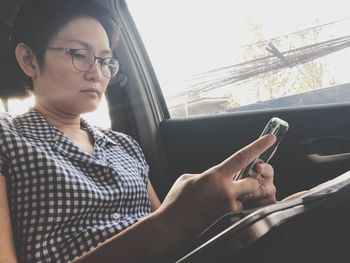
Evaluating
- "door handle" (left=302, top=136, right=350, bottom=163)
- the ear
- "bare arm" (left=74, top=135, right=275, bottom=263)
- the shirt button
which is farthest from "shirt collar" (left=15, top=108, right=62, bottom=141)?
"door handle" (left=302, top=136, right=350, bottom=163)

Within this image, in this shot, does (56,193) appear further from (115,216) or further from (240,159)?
(240,159)

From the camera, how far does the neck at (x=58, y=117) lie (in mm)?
1197

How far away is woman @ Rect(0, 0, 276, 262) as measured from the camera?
60cm

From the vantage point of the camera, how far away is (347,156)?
1247mm

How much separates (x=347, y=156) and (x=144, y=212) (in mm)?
720

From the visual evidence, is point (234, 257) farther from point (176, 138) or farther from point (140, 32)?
point (140, 32)

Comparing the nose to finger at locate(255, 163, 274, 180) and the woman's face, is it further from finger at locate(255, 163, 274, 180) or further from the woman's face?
finger at locate(255, 163, 274, 180)

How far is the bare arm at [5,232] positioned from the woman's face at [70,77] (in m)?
0.33

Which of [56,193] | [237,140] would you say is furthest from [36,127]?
[237,140]

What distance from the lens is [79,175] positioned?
1023mm

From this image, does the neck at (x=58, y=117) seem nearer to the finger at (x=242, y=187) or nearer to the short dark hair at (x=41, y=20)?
the short dark hair at (x=41, y=20)

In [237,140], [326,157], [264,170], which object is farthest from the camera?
[237,140]

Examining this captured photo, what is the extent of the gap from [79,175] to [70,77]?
1.06 feet

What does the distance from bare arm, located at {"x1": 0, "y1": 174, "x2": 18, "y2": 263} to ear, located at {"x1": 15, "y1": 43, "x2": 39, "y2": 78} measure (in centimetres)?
42
